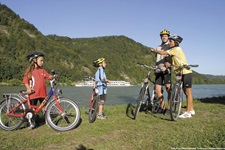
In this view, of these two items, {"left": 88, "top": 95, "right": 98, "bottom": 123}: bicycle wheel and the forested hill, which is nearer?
{"left": 88, "top": 95, "right": 98, "bottom": 123}: bicycle wheel

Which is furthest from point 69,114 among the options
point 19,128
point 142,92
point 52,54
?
point 52,54

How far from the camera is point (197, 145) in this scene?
3430 mm

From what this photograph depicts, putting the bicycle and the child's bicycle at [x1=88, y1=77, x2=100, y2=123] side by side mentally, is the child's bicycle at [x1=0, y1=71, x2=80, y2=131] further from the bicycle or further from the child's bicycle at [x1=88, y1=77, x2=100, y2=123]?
the bicycle

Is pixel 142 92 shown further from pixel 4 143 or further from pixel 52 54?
pixel 52 54

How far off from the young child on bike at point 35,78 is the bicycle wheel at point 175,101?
3.06m

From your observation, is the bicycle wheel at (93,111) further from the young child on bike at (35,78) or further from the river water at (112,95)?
the river water at (112,95)

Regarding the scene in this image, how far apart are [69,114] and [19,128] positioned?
3.77ft

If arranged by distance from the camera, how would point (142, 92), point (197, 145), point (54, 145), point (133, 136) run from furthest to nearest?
point (142, 92), point (133, 136), point (54, 145), point (197, 145)

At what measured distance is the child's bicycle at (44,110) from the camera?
186 inches

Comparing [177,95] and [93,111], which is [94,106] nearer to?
[93,111]

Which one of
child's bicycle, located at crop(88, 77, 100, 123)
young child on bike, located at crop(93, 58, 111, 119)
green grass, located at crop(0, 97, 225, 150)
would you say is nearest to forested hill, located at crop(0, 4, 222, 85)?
young child on bike, located at crop(93, 58, 111, 119)

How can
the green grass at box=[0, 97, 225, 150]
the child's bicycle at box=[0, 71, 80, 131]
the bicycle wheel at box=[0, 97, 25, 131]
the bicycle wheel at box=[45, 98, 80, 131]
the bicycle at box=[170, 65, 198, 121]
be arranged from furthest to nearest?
the bicycle at box=[170, 65, 198, 121] → the bicycle wheel at box=[0, 97, 25, 131] → the child's bicycle at box=[0, 71, 80, 131] → the bicycle wheel at box=[45, 98, 80, 131] → the green grass at box=[0, 97, 225, 150]

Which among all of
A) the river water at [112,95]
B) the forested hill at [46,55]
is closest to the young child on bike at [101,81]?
the river water at [112,95]

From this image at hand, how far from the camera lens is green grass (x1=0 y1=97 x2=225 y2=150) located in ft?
11.8
